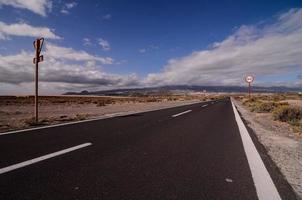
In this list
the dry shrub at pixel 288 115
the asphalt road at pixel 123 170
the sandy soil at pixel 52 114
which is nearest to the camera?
the asphalt road at pixel 123 170

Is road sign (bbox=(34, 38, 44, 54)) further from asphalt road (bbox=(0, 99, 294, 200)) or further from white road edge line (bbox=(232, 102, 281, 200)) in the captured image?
white road edge line (bbox=(232, 102, 281, 200))

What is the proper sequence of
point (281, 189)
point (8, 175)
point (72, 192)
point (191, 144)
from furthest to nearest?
point (191, 144) → point (8, 175) → point (281, 189) → point (72, 192)

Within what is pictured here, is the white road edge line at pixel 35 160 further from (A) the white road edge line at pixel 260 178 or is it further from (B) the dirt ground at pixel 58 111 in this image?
(B) the dirt ground at pixel 58 111

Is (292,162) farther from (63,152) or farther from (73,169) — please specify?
(63,152)

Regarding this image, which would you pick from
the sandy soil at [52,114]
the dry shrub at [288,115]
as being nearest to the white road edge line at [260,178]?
the sandy soil at [52,114]

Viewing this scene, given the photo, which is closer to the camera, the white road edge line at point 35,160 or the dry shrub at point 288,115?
the white road edge line at point 35,160

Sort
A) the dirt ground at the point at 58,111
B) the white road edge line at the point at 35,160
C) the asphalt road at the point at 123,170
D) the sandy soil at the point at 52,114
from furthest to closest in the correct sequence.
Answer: the dirt ground at the point at 58,111
the sandy soil at the point at 52,114
the white road edge line at the point at 35,160
the asphalt road at the point at 123,170

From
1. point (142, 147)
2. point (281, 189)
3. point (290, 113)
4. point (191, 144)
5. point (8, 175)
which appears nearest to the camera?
point (281, 189)

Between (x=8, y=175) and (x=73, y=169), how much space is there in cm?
102

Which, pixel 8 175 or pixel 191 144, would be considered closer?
pixel 8 175

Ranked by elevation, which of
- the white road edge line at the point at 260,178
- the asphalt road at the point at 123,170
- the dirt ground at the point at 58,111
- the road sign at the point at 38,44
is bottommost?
the dirt ground at the point at 58,111

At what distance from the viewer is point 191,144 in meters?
6.90

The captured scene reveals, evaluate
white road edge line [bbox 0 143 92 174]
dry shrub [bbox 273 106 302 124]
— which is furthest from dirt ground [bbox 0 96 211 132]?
dry shrub [bbox 273 106 302 124]

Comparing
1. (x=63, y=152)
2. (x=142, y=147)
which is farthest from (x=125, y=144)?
(x=63, y=152)
